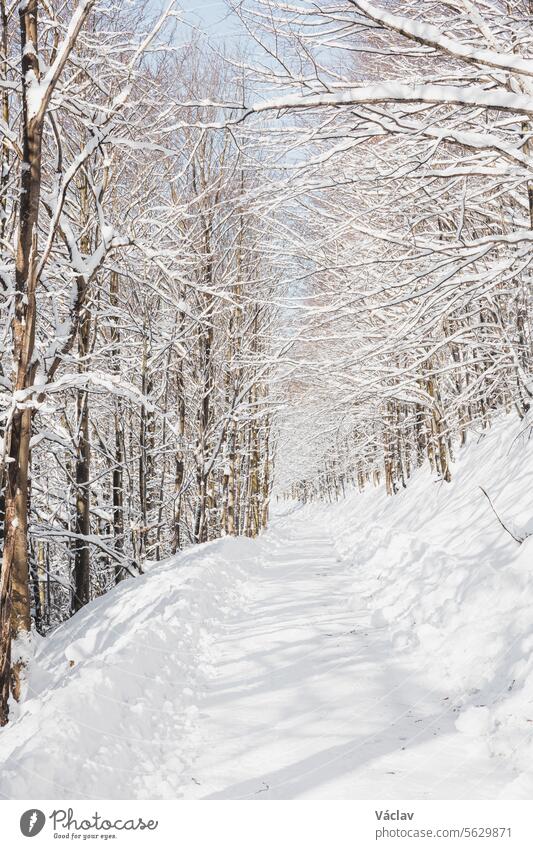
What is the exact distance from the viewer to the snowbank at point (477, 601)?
3.30 m

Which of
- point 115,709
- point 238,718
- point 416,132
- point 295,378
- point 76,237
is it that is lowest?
point 238,718

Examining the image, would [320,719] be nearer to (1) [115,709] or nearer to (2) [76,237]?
(1) [115,709]

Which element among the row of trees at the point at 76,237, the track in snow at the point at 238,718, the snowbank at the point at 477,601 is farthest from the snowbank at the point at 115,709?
the snowbank at the point at 477,601

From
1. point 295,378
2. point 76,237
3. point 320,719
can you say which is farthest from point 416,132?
point 76,237

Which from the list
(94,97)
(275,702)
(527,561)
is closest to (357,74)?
(94,97)

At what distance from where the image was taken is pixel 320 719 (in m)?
3.63

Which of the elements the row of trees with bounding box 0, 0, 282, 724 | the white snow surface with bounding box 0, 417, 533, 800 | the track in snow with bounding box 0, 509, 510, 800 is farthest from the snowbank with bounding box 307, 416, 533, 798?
the row of trees with bounding box 0, 0, 282, 724

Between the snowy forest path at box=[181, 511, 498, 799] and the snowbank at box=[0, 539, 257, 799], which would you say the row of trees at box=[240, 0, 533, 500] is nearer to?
the snowy forest path at box=[181, 511, 498, 799]
